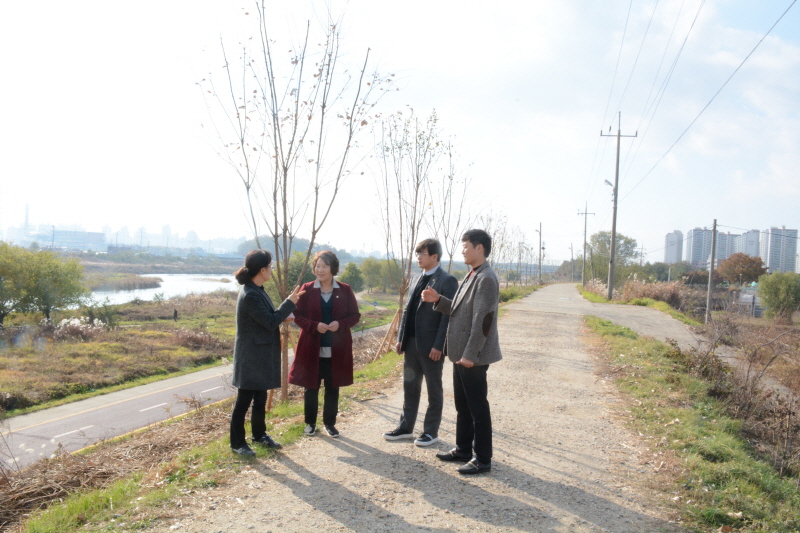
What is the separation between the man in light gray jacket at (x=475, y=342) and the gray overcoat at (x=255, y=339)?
1.31 m

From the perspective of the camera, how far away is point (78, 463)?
4.73m

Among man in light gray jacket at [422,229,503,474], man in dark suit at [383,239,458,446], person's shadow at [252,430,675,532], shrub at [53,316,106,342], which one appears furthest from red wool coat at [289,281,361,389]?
shrub at [53,316,106,342]

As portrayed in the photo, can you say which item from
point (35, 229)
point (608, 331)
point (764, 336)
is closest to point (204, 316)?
point (608, 331)

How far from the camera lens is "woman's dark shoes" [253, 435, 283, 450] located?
177 inches

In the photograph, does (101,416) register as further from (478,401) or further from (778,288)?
(778,288)

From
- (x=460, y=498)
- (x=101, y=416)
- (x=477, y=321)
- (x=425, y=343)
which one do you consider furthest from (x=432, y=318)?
(x=101, y=416)

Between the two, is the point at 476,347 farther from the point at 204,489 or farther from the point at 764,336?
the point at 764,336

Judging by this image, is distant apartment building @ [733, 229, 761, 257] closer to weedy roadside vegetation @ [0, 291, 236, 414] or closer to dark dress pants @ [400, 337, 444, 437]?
weedy roadside vegetation @ [0, 291, 236, 414]

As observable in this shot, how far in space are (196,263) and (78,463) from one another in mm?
156028

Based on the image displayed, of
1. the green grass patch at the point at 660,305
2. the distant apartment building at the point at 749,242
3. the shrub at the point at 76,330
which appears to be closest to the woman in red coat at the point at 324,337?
the green grass patch at the point at 660,305

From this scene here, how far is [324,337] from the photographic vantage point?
4.82m

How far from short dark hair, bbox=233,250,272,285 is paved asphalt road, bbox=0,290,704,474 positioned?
12350mm

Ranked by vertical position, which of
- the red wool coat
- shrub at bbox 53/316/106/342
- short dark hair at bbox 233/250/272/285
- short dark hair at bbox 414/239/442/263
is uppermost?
short dark hair at bbox 414/239/442/263

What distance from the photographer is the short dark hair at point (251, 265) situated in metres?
4.27
